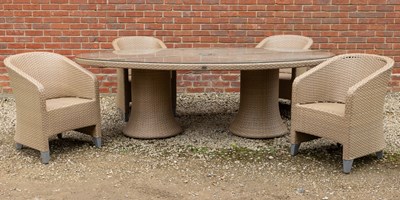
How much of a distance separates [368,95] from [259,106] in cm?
116

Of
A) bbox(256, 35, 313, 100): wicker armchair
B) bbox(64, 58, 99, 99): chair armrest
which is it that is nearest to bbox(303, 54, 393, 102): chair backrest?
bbox(256, 35, 313, 100): wicker armchair

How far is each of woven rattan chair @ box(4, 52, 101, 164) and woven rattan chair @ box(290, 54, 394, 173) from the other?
160 cm

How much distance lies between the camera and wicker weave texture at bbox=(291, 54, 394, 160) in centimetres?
350

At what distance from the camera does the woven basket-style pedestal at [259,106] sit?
14.7 ft

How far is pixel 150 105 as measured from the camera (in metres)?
4.49

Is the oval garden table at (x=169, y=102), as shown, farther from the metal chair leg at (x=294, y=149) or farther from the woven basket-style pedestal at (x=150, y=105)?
the metal chair leg at (x=294, y=149)

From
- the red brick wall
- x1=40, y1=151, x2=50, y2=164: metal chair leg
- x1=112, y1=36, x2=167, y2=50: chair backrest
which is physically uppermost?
the red brick wall

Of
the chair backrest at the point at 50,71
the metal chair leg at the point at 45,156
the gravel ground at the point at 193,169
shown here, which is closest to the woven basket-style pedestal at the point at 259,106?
the gravel ground at the point at 193,169

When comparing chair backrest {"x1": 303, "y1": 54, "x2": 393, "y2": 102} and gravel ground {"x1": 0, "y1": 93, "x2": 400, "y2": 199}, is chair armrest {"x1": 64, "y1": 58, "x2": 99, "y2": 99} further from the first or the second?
chair backrest {"x1": 303, "y1": 54, "x2": 393, "y2": 102}

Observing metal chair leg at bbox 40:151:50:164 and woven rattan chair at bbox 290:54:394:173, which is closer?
woven rattan chair at bbox 290:54:394:173

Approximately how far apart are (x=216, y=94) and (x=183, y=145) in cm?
212

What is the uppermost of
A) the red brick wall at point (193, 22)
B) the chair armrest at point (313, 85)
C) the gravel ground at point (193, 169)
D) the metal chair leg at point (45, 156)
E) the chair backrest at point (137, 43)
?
the red brick wall at point (193, 22)

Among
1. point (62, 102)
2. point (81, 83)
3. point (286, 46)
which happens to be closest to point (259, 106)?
point (286, 46)

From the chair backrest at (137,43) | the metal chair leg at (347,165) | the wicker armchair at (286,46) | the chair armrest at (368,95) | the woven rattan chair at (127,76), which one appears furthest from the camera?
the chair backrest at (137,43)
